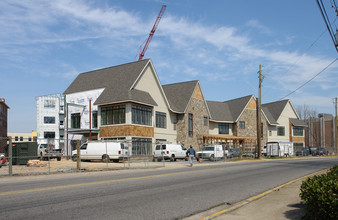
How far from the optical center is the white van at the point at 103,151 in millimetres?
28719

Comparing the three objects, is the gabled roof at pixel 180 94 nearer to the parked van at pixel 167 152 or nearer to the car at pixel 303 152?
the parked van at pixel 167 152

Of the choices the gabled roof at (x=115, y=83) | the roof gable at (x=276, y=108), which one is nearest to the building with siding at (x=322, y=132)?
the roof gable at (x=276, y=108)

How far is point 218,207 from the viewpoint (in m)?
9.08

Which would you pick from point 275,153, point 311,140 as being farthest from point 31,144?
point 311,140

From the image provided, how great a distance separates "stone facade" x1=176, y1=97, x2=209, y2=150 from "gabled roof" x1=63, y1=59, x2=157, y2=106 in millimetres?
7231

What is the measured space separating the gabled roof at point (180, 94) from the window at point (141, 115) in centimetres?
570

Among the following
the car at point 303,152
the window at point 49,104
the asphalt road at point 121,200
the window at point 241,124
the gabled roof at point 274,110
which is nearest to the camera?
the asphalt road at point 121,200

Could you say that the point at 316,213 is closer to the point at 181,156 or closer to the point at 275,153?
the point at 181,156

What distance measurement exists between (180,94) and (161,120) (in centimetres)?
747

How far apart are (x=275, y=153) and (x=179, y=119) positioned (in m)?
14.7

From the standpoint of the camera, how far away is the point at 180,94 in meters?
48.6

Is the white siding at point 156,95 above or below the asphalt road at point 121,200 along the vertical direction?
above

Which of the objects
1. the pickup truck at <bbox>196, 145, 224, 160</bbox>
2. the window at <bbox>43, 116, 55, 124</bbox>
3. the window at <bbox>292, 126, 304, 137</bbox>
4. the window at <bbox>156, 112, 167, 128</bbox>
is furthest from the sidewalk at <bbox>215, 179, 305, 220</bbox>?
the window at <bbox>43, 116, 55, 124</bbox>

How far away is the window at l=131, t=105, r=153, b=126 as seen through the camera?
3703 centimetres
